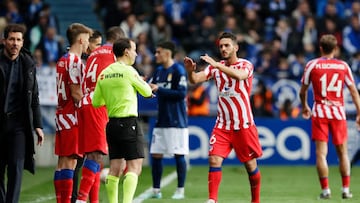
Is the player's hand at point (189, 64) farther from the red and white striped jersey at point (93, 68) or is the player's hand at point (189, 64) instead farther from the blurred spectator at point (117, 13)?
the blurred spectator at point (117, 13)

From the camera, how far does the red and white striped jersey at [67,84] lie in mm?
12125

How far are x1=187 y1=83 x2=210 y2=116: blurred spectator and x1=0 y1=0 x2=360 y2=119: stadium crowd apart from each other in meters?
1.35

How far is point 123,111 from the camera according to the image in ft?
36.9

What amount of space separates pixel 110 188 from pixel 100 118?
45.0 inches

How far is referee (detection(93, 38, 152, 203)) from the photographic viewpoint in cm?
1122

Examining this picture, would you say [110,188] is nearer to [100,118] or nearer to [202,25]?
[100,118]

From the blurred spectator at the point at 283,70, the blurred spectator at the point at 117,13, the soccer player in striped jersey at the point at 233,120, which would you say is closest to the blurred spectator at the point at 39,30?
the blurred spectator at the point at 117,13

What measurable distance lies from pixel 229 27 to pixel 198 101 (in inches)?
141

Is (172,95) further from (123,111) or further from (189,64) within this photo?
(123,111)

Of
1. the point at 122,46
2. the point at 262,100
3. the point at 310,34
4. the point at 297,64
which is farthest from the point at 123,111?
the point at 310,34

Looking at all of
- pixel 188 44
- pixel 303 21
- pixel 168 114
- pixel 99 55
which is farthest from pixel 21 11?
pixel 99 55

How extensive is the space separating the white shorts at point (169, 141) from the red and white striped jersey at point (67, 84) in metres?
3.27

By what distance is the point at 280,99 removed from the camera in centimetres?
2297

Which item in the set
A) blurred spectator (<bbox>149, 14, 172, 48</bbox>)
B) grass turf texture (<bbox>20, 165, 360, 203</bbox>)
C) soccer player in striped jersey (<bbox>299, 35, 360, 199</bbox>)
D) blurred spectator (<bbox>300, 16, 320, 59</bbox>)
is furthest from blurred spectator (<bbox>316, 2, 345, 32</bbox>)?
soccer player in striped jersey (<bbox>299, 35, 360, 199</bbox>)
